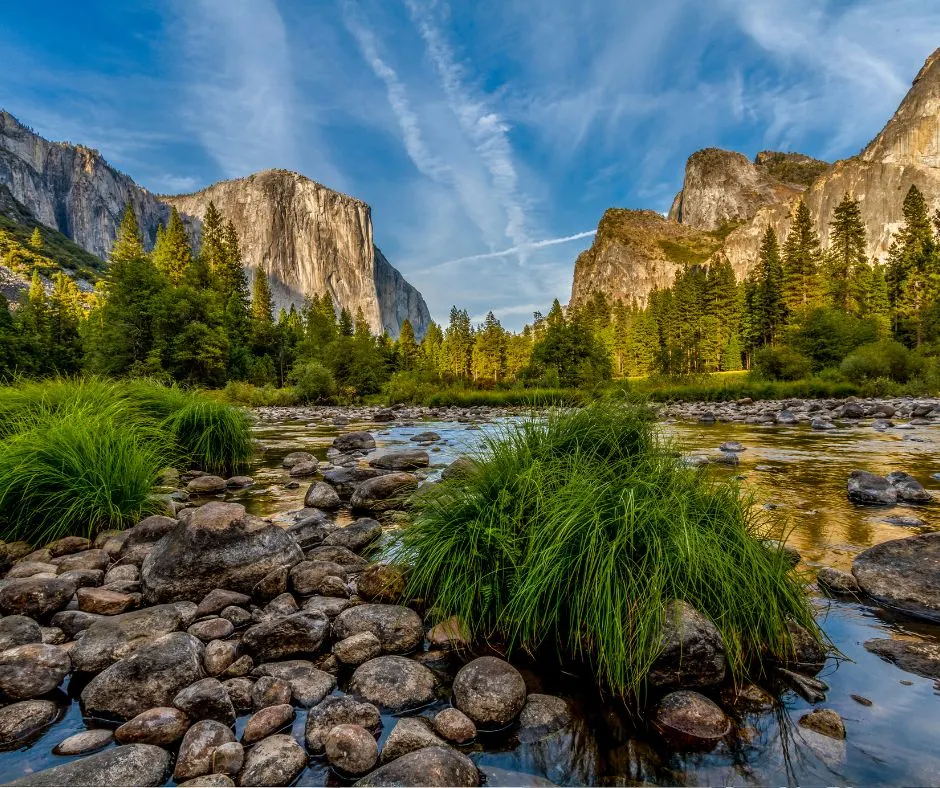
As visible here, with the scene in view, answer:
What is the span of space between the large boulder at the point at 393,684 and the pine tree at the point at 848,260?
6207 centimetres

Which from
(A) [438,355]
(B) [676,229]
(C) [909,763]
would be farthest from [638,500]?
(B) [676,229]

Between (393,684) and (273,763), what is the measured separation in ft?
2.14

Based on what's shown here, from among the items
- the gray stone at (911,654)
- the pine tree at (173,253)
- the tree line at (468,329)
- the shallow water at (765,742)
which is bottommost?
the shallow water at (765,742)

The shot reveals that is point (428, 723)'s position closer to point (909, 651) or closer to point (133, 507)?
point (909, 651)

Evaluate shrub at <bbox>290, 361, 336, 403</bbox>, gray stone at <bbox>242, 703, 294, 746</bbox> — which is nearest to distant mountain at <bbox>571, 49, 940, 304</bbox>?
shrub at <bbox>290, 361, 336, 403</bbox>

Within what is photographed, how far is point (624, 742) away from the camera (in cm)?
209

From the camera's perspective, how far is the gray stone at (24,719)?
2.09 meters

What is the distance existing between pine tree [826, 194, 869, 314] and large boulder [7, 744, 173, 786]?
63111 millimetres

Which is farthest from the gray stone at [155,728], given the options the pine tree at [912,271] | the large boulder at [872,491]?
the pine tree at [912,271]

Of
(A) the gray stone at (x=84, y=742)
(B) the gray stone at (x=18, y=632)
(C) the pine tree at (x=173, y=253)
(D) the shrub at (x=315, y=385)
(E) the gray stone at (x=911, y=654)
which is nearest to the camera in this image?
(A) the gray stone at (x=84, y=742)

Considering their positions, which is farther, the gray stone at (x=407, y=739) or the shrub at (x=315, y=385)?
the shrub at (x=315, y=385)

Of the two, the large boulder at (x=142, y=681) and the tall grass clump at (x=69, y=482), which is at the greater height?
the tall grass clump at (x=69, y=482)

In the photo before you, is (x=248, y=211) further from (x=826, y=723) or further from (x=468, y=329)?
(x=826, y=723)

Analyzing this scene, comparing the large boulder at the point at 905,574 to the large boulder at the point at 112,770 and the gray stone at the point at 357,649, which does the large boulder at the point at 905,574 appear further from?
the large boulder at the point at 112,770
